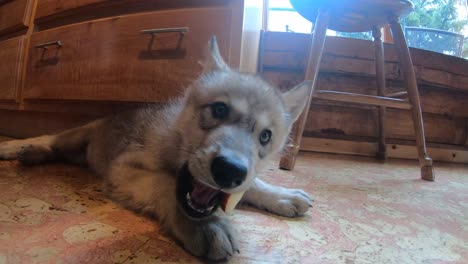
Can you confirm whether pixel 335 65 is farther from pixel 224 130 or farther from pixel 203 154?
pixel 203 154

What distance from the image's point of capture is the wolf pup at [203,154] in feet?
2.39

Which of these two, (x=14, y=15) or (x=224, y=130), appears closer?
(x=224, y=130)

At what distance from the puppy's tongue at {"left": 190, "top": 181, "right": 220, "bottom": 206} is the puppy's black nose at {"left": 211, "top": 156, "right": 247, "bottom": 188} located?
93 millimetres

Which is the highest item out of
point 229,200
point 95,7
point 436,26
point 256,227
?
point 436,26

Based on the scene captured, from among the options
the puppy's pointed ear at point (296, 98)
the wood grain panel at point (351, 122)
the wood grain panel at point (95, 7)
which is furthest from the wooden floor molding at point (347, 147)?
the wood grain panel at point (95, 7)

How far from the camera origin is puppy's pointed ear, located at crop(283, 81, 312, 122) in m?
1.24

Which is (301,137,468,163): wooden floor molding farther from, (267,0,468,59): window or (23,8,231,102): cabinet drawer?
(23,8,231,102): cabinet drawer

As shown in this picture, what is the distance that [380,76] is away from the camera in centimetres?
238

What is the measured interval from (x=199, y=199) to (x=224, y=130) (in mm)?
178

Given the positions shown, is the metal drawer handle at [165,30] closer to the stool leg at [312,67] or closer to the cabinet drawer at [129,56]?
the cabinet drawer at [129,56]

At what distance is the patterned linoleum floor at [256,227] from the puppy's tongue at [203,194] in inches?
4.6

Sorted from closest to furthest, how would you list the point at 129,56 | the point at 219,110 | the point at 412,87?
the point at 219,110 < the point at 129,56 < the point at 412,87

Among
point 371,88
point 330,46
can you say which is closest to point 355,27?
point 330,46

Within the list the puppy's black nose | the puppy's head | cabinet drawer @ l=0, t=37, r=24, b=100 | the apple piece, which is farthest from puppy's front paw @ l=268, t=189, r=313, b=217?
cabinet drawer @ l=0, t=37, r=24, b=100
